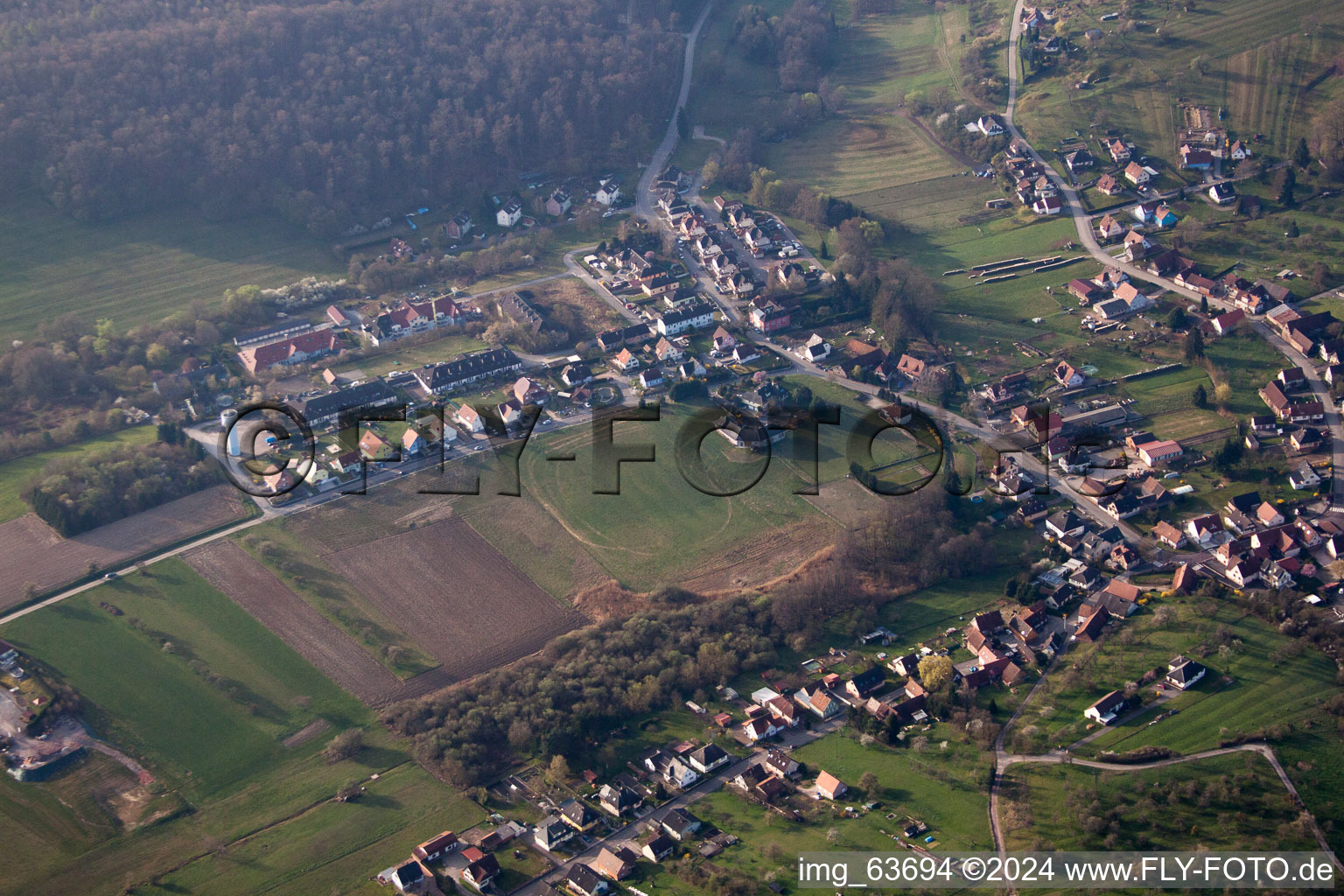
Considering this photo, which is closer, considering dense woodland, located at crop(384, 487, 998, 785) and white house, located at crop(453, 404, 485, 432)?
dense woodland, located at crop(384, 487, 998, 785)

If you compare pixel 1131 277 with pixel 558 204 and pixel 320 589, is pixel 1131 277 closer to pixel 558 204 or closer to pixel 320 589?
pixel 558 204

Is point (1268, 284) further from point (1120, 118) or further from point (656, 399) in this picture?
point (656, 399)

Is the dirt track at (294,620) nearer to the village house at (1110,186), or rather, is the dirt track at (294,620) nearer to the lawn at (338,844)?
the lawn at (338,844)

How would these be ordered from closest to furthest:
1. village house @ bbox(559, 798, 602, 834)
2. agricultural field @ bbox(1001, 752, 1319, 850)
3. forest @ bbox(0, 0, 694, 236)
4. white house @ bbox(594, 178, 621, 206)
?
agricultural field @ bbox(1001, 752, 1319, 850)
village house @ bbox(559, 798, 602, 834)
forest @ bbox(0, 0, 694, 236)
white house @ bbox(594, 178, 621, 206)

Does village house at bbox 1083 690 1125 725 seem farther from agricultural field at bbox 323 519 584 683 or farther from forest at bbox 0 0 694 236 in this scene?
forest at bbox 0 0 694 236

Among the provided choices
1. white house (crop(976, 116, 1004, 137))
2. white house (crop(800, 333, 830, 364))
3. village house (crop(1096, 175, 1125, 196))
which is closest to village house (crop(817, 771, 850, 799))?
white house (crop(800, 333, 830, 364))

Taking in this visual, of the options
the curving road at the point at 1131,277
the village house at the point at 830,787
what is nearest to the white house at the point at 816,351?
the curving road at the point at 1131,277

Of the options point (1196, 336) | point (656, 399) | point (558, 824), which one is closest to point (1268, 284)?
point (1196, 336)
